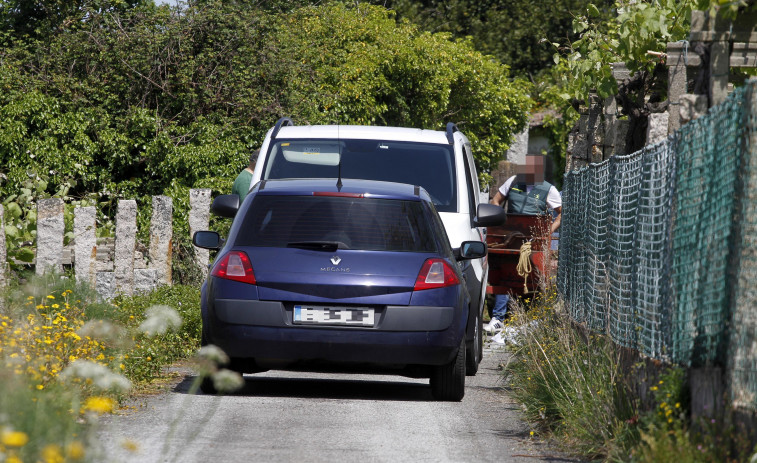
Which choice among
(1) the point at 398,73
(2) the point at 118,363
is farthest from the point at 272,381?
(1) the point at 398,73

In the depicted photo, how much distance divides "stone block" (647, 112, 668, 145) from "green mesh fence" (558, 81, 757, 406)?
426mm

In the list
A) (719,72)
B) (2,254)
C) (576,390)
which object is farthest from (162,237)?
(719,72)

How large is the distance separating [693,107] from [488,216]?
4089 millimetres

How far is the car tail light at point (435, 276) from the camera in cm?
825

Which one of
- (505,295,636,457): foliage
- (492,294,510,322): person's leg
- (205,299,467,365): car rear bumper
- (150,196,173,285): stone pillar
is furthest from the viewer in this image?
(492,294,510,322): person's leg

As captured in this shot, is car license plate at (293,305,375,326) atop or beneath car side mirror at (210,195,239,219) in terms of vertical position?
beneath

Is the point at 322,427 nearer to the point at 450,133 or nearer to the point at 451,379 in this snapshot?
the point at 451,379

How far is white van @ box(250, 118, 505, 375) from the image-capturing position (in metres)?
10.5

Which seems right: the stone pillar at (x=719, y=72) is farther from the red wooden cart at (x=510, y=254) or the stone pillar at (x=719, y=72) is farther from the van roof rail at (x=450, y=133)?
the red wooden cart at (x=510, y=254)

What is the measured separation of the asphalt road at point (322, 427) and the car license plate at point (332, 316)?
58cm

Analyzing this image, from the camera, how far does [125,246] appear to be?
12578 mm

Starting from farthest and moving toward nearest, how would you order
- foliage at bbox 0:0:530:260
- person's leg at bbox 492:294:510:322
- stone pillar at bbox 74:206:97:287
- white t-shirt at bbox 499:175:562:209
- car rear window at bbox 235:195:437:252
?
foliage at bbox 0:0:530:260
white t-shirt at bbox 499:175:562:209
person's leg at bbox 492:294:510:322
stone pillar at bbox 74:206:97:287
car rear window at bbox 235:195:437:252

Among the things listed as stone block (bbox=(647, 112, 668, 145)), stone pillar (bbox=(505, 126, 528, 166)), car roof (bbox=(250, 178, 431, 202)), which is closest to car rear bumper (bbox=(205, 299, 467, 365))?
car roof (bbox=(250, 178, 431, 202))

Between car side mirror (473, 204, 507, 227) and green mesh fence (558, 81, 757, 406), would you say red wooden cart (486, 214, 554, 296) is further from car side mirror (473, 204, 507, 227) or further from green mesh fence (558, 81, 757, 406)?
green mesh fence (558, 81, 757, 406)
